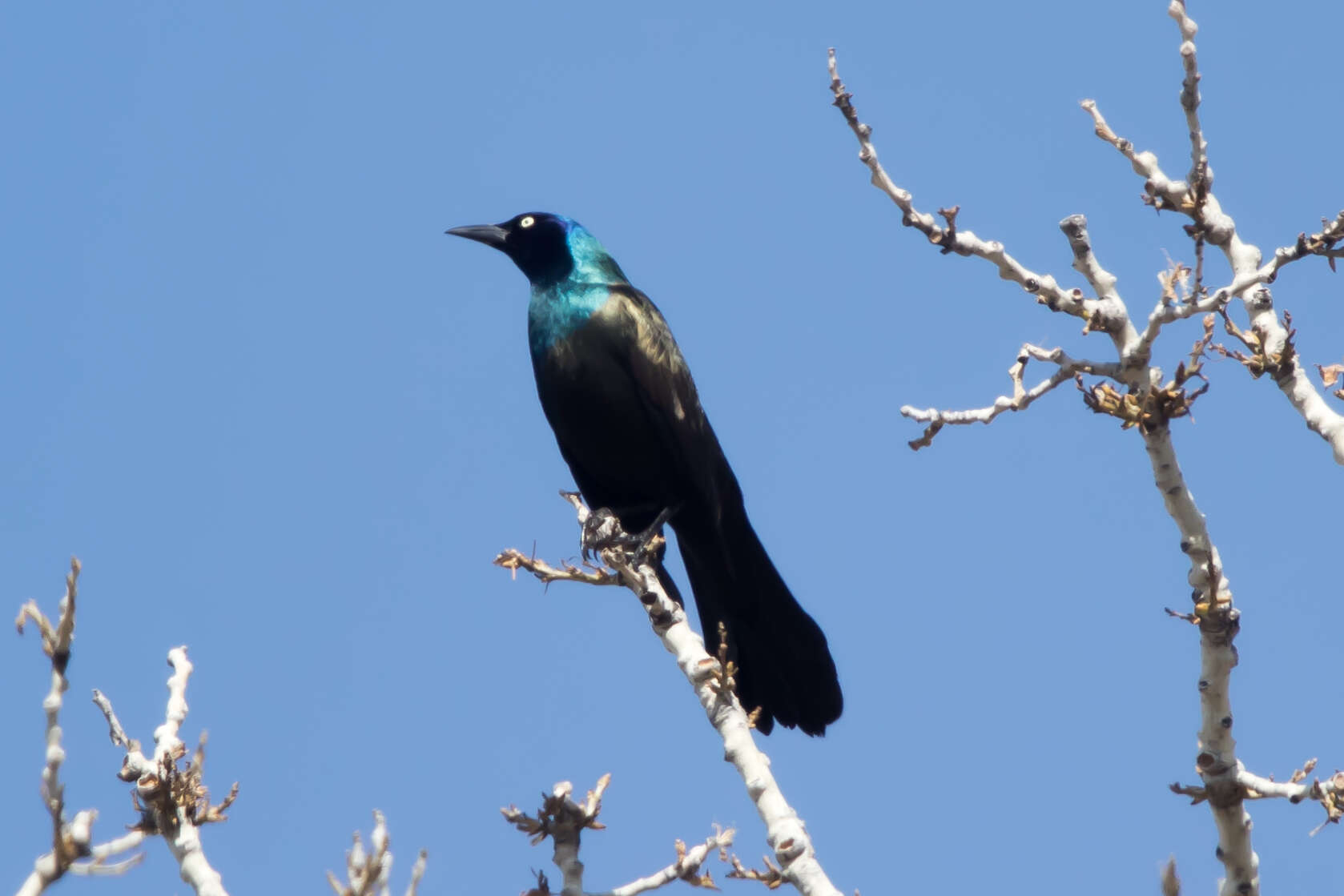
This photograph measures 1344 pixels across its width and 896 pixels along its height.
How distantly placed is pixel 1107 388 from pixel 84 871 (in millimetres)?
2526

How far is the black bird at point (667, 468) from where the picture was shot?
5.98 m

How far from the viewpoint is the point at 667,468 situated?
21.4ft

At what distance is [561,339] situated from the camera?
22.4 ft

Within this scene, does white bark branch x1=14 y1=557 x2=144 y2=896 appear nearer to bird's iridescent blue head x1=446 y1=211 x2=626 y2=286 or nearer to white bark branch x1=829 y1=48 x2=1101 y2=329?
white bark branch x1=829 y1=48 x2=1101 y2=329

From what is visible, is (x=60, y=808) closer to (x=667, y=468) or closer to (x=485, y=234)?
(x=667, y=468)

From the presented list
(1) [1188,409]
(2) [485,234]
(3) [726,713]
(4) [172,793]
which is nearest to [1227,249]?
(1) [1188,409]

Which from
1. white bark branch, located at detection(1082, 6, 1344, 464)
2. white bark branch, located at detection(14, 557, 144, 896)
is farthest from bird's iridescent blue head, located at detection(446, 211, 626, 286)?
white bark branch, located at detection(14, 557, 144, 896)

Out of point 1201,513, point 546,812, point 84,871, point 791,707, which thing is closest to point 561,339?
point 791,707

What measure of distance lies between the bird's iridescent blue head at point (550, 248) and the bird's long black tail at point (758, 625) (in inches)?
61.0

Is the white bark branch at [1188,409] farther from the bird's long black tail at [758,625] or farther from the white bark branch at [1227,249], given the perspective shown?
the bird's long black tail at [758,625]

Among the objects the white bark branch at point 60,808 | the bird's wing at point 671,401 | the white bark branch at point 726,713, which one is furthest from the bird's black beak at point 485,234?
the white bark branch at point 60,808

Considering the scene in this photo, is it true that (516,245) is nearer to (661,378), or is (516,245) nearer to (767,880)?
(661,378)

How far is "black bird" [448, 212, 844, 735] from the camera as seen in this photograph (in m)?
5.98

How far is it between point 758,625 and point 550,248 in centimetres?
248
